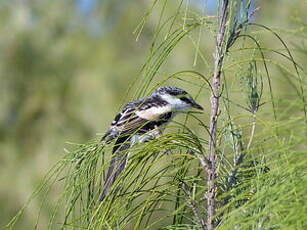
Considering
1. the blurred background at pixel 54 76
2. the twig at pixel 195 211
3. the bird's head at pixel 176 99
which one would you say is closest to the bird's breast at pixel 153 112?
the bird's head at pixel 176 99

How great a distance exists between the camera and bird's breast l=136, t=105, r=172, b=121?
100 inches

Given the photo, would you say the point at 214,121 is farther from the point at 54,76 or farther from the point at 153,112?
the point at 54,76

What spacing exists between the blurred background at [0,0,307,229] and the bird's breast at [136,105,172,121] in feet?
17.8

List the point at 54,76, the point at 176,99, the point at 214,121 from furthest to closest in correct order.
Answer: the point at 54,76 < the point at 176,99 < the point at 214,121

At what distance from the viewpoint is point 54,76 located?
35.8ft

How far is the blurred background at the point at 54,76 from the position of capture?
906 cm

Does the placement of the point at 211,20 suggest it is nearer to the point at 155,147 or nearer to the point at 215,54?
the point at 215,54

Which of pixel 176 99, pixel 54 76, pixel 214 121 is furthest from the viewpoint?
pixel 54 76

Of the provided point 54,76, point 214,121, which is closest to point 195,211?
point 214,121

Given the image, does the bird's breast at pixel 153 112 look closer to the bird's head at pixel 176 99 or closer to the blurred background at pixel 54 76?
the bird's head at pixel 176 99

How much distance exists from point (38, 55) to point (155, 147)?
9.37m

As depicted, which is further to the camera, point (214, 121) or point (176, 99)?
point (176, 99)

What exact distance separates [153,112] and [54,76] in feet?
27.8

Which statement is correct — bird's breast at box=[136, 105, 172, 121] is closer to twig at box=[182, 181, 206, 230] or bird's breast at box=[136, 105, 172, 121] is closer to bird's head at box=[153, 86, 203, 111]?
bird's head at box=[153, 86, 203, 111]
